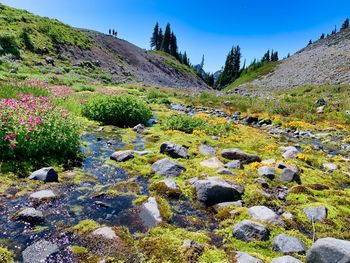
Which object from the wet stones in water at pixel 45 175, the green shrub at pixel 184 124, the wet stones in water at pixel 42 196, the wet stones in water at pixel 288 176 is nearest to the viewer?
the wet stones in water at pixel 42 196

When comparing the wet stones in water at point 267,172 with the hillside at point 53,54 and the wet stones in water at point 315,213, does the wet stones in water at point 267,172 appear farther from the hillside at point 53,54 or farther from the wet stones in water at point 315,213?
the hillside at point 53,54

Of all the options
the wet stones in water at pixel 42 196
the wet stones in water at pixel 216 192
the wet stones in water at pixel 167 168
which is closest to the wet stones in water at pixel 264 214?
the wet stones in water at pixel 216 192

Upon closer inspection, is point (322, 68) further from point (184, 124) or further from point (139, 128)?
point (139, 128)

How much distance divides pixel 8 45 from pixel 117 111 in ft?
105

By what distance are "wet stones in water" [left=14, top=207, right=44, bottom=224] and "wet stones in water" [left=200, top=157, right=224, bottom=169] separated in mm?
5171

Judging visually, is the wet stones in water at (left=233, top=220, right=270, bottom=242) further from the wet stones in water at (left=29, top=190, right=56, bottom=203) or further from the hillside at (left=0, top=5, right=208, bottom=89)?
the hillside at (left=0, top=5, right=208, bottom=89)

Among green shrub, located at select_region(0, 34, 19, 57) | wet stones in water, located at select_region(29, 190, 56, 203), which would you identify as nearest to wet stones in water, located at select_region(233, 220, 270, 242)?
wet stones in water, located at select_region(29, 190, 56, 203)

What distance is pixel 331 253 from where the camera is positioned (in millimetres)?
4664

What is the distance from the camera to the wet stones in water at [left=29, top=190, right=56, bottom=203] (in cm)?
684

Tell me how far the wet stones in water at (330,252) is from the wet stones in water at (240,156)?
5593mm

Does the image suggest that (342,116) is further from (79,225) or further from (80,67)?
(80,67)

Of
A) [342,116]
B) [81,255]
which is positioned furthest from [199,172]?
[342,116]

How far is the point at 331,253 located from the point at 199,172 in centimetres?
497

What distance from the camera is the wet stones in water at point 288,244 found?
5605 mm
